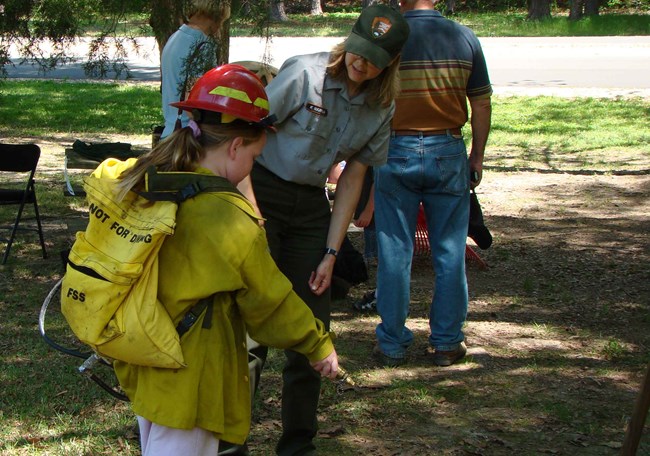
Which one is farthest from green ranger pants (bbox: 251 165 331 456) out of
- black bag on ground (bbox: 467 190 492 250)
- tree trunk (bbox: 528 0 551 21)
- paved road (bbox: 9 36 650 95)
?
tree trunk (bbox: 528 0 551 21)

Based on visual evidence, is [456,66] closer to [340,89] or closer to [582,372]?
[340,89]

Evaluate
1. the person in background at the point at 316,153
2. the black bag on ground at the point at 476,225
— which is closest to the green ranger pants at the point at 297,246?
the person in background at the point at 316,153

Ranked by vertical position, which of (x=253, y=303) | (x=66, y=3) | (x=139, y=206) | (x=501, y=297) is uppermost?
(x=66, y=3)

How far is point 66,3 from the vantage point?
588 centimetres

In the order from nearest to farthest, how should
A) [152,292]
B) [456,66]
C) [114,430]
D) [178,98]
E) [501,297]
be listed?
[152,292]
[114,430]
[456,66]
[178,98]
[501,297]

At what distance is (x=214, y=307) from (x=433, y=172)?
2500 millimetres

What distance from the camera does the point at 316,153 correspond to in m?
3.62

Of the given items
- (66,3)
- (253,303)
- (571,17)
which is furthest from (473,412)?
(571,17)

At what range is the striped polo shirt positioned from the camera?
474 centimetres

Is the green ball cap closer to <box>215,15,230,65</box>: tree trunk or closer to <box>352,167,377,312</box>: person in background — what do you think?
<box>352,167,377,312</box>: person in background

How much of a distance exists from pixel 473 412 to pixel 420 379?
491 millimetres

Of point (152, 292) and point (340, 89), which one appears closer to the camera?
point (152, 292)

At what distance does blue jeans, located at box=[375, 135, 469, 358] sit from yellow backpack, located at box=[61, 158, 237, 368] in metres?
2.50

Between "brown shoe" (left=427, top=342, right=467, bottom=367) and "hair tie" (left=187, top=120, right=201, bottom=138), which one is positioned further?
"brown shoe" (left=427, top=342, right=467, bottom=367)
